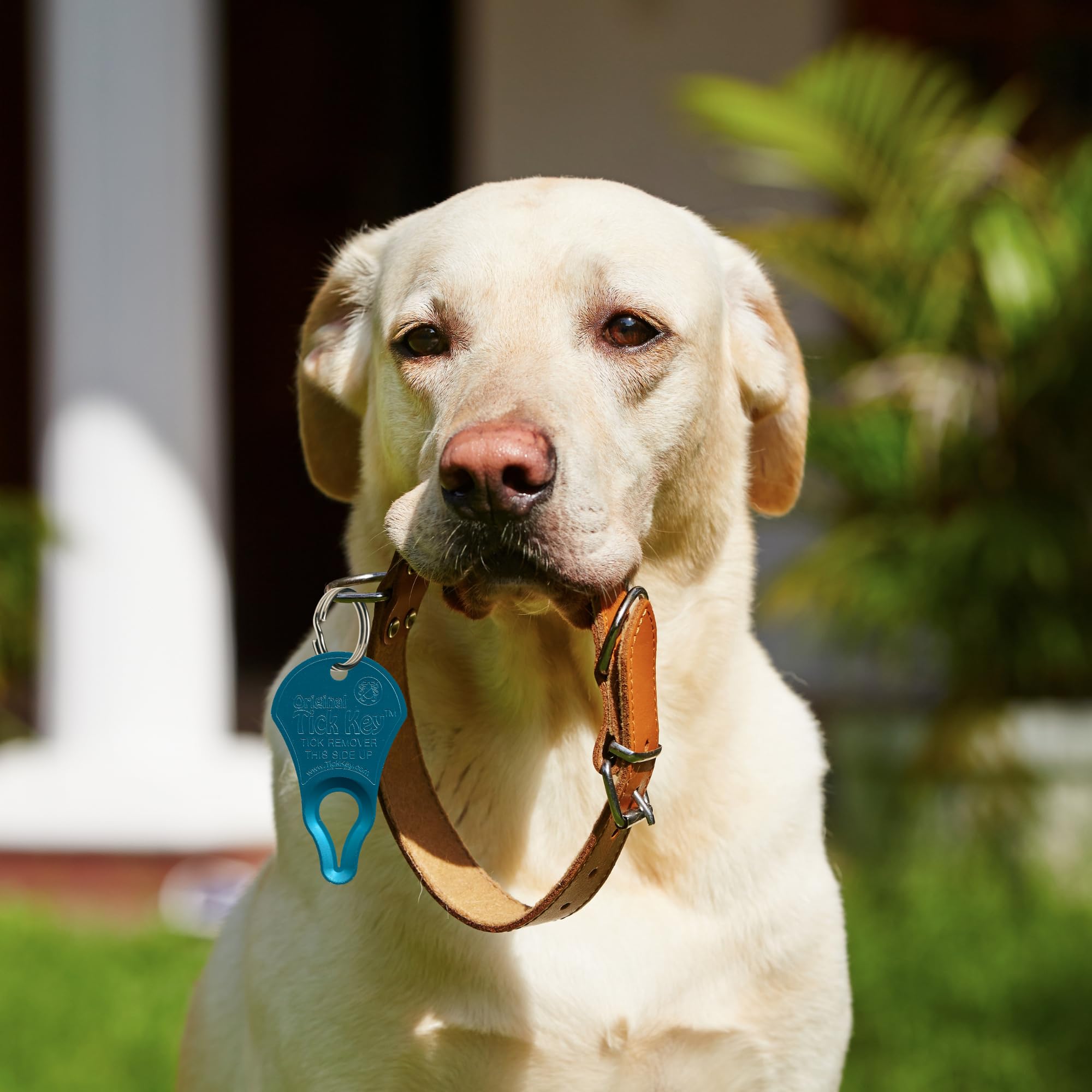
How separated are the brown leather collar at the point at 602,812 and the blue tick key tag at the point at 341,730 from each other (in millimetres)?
59

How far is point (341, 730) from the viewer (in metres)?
1.65

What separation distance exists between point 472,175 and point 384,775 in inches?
224

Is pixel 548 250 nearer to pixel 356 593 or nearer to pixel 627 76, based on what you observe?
pixel 356 593

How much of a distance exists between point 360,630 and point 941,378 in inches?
131

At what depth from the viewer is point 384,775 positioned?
68.6 inches

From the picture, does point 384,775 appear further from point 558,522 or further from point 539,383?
point 539,383

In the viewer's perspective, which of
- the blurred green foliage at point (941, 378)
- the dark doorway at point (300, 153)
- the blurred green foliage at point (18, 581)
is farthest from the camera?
the dark doorway at point (300, 153)

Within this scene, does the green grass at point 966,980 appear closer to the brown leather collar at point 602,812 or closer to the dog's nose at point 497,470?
the brown leather collar at point 602,812

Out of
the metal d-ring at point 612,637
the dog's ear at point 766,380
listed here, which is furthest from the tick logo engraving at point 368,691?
the dog's ear at point 766,380

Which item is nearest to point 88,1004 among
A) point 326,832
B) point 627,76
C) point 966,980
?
point 966,980

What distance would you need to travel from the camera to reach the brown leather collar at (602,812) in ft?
5.46

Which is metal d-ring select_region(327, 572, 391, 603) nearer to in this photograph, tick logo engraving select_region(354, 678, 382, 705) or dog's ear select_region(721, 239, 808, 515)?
tick logo engraving select_region(354, 678, 382, 705)

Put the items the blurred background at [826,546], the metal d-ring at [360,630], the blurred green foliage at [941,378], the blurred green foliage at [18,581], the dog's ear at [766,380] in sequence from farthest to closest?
the blurred green foliage at [18,581] < the blurred green foliage at [941,378] < the blurred background at [826,546] < the dog's ear at [766,380] < the metal d-ring at [360,630]

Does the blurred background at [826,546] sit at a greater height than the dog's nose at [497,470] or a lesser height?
lesser
